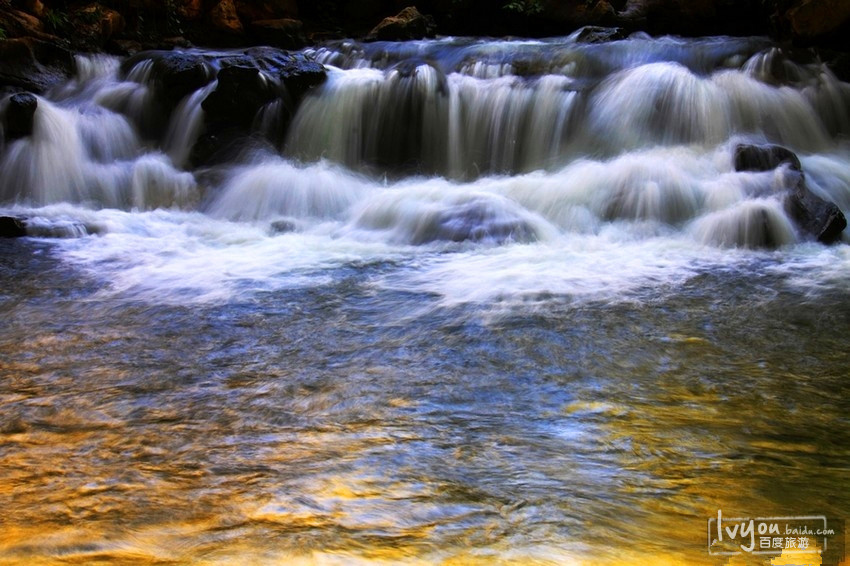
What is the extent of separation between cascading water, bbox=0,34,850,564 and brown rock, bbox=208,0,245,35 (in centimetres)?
244

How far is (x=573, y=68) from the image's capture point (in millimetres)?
9680

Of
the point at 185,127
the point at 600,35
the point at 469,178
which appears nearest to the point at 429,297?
the point at 469,178

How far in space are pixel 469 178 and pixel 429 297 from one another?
14.7ft

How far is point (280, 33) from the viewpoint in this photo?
12.6m

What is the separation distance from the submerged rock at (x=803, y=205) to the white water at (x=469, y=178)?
0.16 m

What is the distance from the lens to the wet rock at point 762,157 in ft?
23.6

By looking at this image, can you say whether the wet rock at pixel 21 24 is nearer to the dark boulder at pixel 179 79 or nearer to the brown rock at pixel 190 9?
the dark boulder at pixel 179 79

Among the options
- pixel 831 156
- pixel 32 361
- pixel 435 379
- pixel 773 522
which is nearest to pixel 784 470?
pixel 773 522

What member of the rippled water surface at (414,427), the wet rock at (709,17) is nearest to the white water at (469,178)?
the rippled water surface at (414,427)

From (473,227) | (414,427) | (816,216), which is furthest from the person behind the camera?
(473,227)

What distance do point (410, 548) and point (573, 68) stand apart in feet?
29.2

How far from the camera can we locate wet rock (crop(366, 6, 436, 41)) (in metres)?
12.4

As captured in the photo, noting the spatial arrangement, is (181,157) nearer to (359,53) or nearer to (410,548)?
(359,53)

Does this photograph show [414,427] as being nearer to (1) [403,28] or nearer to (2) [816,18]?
(2) [816,18]
